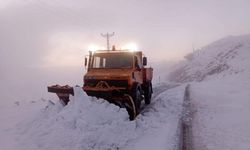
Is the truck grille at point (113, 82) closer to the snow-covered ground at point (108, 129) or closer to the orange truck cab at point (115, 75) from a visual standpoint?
the orange truck cab at point (115, 75)

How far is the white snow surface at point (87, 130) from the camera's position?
30.9 feet

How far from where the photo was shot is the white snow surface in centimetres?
941

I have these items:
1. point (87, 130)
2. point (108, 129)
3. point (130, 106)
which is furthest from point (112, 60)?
point (87, 130)

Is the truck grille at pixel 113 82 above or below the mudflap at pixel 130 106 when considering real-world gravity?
above

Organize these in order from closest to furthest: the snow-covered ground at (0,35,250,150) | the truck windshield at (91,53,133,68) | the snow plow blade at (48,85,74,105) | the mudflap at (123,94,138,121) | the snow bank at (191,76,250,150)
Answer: the snow-covered ground at (0,35,250,150)
the snow bank at (191,76,250,150)
the snow plow blade at (48,85,74,105)
the mudflap at (123,94,138,121)
the truck windshield at (91,53,133,68)

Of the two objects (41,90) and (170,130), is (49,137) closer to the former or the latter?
(170,130)

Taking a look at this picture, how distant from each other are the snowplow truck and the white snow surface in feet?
1.75

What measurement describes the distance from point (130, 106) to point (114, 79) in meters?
1.34

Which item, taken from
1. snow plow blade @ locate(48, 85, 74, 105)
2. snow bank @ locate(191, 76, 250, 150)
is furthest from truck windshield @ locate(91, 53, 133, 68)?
snow bank @ locate(191, 76, 250, 150)

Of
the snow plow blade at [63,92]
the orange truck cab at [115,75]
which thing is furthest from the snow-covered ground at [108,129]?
the orange truck cab at [115,75]

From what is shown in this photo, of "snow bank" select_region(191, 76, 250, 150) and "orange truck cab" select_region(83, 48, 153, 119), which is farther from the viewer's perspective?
"orange truck cab" select_region(83, 48, 153, 119)

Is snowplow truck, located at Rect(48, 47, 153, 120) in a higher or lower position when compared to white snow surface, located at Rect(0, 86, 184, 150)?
higher

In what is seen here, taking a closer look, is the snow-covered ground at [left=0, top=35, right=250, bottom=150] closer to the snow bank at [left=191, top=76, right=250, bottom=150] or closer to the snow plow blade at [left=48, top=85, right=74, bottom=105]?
the snow bank at [left=191, top=76, right=250, bottom=150]

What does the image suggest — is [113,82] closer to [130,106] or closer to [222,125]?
[130,106]
